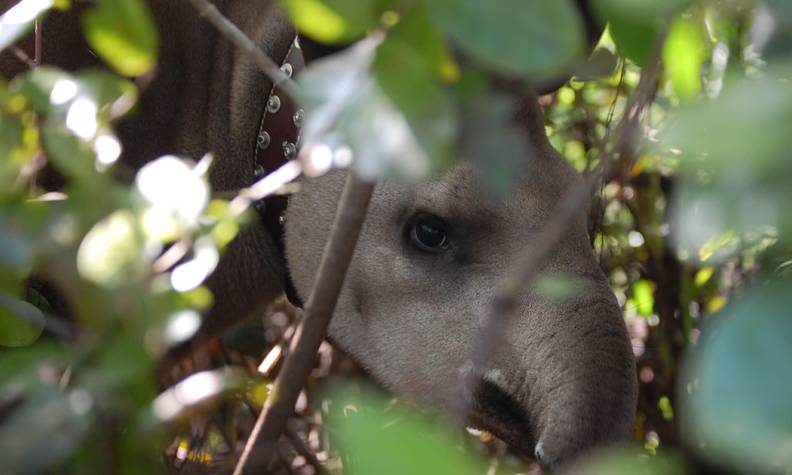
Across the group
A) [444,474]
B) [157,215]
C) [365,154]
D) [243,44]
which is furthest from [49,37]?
[444,474]

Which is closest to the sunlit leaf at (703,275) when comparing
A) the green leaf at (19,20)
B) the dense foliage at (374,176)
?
the dense foliage at (374,176)

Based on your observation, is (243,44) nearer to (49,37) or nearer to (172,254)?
(172,254)

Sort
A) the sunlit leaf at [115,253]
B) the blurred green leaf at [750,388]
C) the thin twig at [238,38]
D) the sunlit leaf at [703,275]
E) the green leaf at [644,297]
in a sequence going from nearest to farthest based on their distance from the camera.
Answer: the blurred green leaf at [750,388] < the sunlit leaf at [115,253] < the thin twig at [238,38] < the sunlit leaf at [703,275] < the green leaf at [644,297]

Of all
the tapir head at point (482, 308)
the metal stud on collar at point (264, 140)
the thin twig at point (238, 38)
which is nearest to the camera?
the thin twig at point (238, 38)

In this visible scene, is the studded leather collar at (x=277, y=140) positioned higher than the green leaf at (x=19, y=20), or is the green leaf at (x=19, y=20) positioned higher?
the green leaf at (x=19, y=20)

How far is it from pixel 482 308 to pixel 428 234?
21 centimetres

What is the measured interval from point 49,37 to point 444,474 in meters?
1.91

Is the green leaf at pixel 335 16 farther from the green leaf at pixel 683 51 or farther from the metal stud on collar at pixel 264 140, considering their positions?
the metal stud on collar at pixel 264 140

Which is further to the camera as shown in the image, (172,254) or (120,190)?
(172,254)

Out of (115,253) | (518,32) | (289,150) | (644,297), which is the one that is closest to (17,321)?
(115,253)

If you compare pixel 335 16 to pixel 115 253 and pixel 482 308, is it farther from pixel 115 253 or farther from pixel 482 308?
pixel 482 308

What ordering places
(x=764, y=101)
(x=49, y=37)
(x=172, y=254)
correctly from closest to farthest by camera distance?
(x=764, y=101) → (x=172, y=254) → (x=49, y=37)

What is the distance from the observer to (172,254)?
36.7 inches

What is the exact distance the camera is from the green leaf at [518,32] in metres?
0.63
